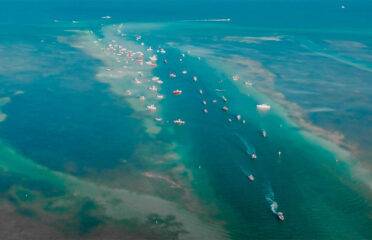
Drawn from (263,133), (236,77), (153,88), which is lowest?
(263,133)

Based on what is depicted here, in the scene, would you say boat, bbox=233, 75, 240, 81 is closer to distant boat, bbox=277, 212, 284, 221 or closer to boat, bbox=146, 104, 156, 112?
boat, bbox=146, 104, 156, 112

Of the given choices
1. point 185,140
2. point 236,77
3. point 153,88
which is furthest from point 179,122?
point 236,77

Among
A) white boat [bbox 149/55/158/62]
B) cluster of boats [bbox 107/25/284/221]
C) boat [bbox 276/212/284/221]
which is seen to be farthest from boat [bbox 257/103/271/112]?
white boat [bbox 149/55/158/62]

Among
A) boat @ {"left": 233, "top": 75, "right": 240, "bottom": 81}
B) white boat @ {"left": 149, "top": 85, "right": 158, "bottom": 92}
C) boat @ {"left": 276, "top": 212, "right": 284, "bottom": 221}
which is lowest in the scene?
boat @ {"left": 276, "top": 212, "right": 284, "bottom": 221}

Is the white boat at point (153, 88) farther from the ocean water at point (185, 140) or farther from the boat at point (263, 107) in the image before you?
the boat at point (263, 107)

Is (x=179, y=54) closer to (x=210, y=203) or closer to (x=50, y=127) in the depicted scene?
(x=50, y=127)

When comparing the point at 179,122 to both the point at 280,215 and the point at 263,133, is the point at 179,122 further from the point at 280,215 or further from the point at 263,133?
the point at 280,215

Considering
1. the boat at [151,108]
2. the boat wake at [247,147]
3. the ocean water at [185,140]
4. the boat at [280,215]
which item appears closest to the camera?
the boat at [280,215]

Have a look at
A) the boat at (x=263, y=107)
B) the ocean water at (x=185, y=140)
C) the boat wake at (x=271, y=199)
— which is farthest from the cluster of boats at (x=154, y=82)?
the boat wake at (x=271, y=199)
